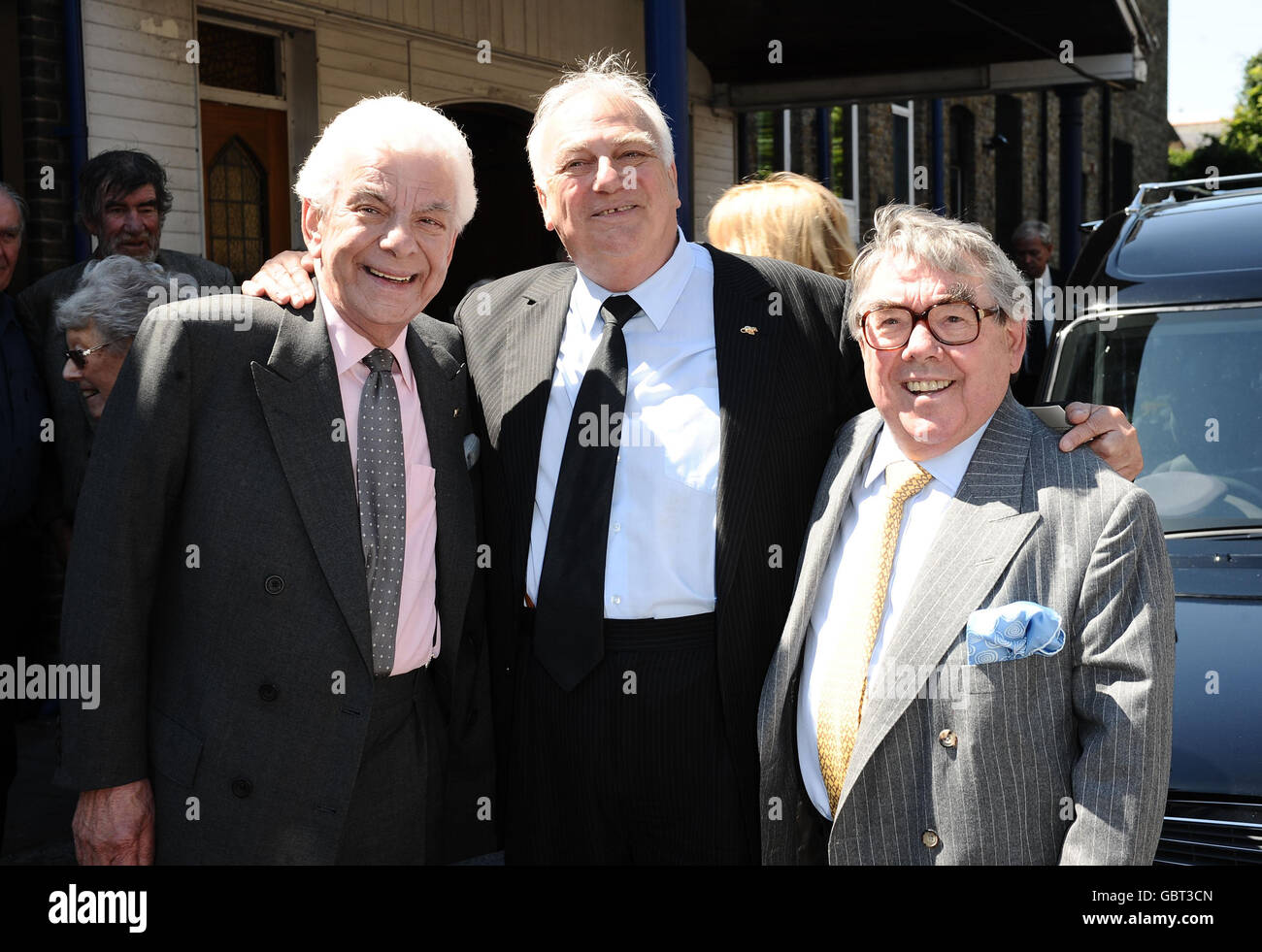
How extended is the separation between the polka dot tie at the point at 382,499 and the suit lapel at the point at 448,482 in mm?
113

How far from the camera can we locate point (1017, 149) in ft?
67.3

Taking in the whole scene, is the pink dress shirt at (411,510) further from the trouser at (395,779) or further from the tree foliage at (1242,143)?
the tree foliage at (1242,143)

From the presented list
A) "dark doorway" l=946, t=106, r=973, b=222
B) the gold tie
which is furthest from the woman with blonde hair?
"dark doorway" l=946, t=106, r=973, b=222

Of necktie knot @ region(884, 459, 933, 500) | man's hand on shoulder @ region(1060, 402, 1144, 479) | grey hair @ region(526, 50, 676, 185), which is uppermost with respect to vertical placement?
grey hair @ region(526, 50, 676, 185)

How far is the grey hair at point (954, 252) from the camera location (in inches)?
98.6

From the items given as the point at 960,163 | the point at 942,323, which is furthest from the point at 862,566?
the point at 960,163

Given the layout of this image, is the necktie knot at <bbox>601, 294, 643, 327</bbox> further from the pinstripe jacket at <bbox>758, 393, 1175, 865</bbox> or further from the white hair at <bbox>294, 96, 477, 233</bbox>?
the pinstripe jacket at <bbox>758, 393, 1175, 865</bbox>

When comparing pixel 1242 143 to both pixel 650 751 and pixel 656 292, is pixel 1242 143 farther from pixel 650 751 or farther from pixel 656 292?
pixel 650 751

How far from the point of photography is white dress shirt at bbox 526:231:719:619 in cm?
291

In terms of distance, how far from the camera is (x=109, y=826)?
102 inches

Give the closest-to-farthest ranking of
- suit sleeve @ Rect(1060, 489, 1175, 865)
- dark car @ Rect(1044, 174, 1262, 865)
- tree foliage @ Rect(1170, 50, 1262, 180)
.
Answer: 1. suit sleeve @ Rect(1060, 489, 1175, 865)
2. dark car @ Rect(1044, 174, 1262, 865)
3. tree foliage @ Rect(1170, 50, 1262, 180)

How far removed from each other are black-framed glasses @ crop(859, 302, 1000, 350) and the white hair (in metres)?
1.06
